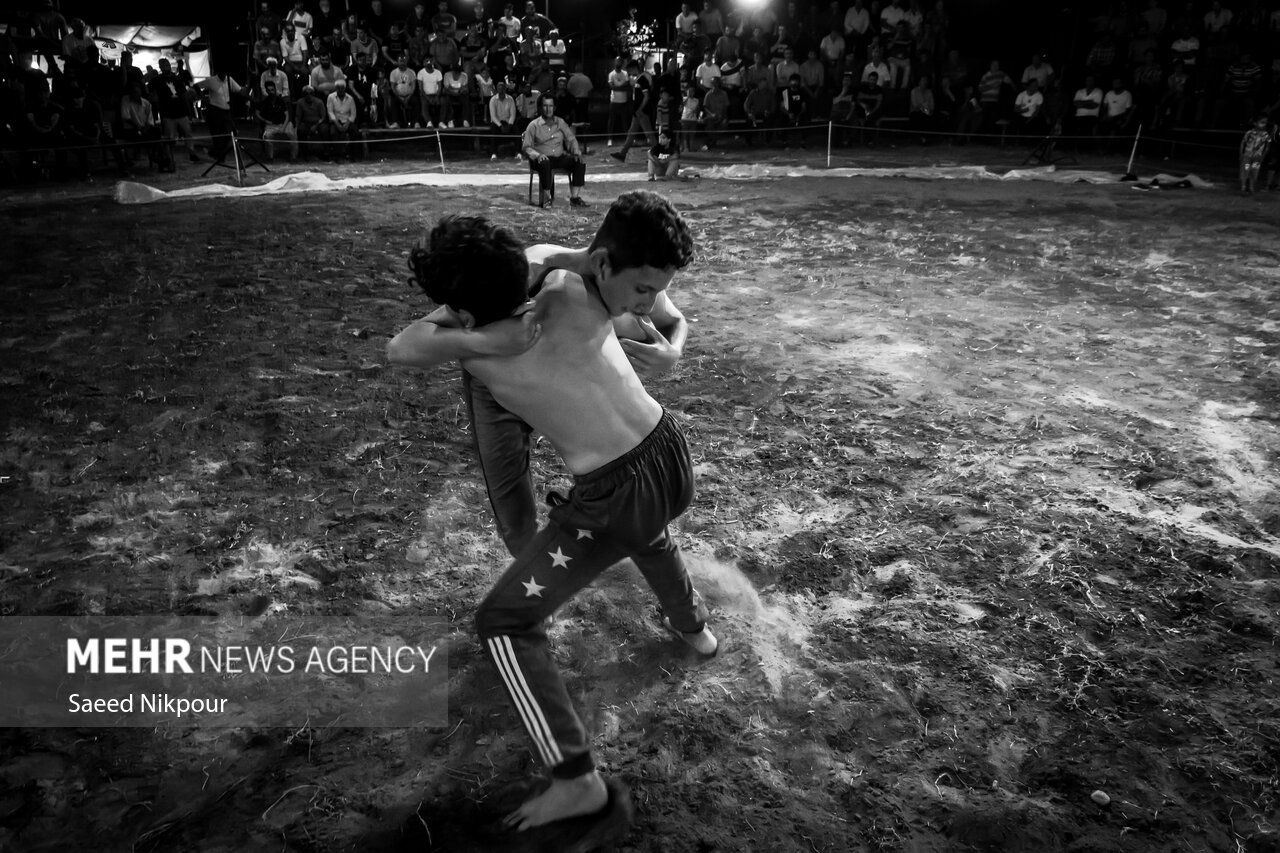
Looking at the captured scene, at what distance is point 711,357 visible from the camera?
215 inches

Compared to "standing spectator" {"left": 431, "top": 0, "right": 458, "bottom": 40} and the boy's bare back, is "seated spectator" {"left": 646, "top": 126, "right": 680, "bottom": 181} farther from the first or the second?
the boy's bare back

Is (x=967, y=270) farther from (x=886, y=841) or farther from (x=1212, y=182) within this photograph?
(x=1212, y=182)

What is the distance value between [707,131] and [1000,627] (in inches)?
565

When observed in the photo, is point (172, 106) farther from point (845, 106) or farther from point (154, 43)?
point (845, 106)

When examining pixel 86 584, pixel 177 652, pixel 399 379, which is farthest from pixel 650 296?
pixel 399 379

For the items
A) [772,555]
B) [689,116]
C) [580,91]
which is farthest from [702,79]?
[772,555]

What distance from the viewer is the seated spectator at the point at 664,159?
1285cm

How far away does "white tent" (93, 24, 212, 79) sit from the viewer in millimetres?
19844

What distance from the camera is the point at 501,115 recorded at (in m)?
15.8

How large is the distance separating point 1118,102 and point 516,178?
36.3ft

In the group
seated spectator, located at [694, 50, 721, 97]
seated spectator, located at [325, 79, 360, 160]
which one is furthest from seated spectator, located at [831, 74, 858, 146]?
seated spectator, located at [325, 79, 360, 160]

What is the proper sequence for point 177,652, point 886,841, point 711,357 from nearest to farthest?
1. point 886,841
2. point 177,652
3. point 711,357

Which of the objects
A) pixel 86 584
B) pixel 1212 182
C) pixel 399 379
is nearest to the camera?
pixel 86 584

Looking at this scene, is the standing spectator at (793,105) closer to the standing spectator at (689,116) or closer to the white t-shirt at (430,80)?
the standing spectator at (689,116)
